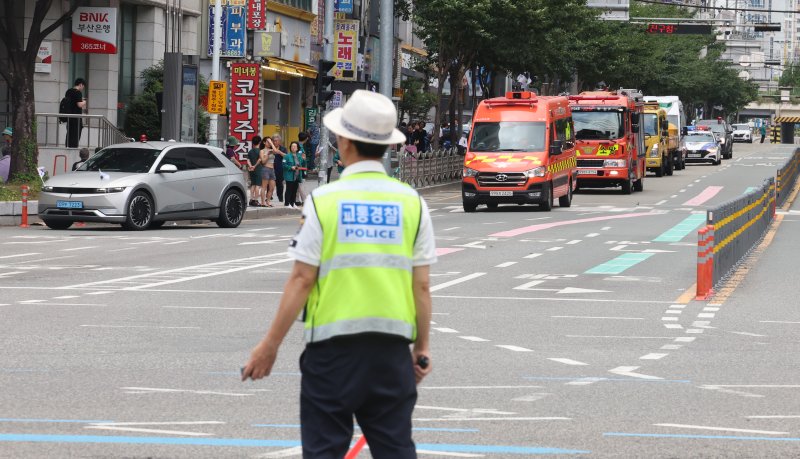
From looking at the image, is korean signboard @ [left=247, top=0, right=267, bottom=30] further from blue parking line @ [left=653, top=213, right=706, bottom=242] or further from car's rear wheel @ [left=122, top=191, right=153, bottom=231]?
car's rear wheel @ [left=122, top=191, right=153, bottom=231]

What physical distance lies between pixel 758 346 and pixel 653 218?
69.6ft

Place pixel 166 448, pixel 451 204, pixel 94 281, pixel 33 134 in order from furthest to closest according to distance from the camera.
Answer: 1. pixel 451 204
2. pixel 33 134
3. pixel 94 281
4. pixel 166 448

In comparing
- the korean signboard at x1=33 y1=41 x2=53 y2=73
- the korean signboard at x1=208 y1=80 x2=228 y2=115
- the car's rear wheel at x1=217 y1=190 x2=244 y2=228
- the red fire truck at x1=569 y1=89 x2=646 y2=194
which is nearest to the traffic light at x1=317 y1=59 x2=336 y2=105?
the korean signboard at x1=208 y1=80 x2=228 y2=115

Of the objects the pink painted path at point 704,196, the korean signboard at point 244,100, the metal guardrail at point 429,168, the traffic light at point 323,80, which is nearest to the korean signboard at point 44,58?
the korean signboard at point 244,100

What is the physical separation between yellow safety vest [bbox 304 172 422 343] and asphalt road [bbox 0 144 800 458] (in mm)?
2551

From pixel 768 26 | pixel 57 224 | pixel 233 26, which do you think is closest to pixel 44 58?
pixel 233 26

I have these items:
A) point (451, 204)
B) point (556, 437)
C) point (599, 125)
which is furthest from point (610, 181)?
point (556, 437)

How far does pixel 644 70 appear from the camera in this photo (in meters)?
84.3

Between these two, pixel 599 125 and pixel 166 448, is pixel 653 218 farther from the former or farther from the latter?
pixel 166 448

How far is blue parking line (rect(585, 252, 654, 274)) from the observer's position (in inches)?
781

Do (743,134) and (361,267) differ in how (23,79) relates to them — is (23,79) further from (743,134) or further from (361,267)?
(743,134)

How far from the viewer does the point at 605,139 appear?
46.5m

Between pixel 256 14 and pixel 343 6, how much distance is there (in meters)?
10.9

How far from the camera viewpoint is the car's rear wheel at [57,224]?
86.4 feet
